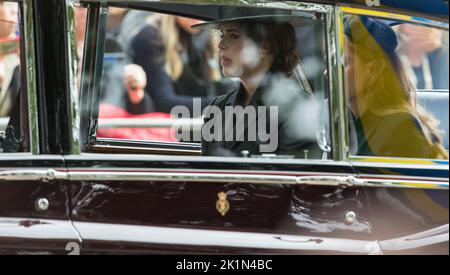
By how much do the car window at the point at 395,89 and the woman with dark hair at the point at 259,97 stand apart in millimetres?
205

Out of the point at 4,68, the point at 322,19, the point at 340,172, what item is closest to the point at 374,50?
the point at 322,19

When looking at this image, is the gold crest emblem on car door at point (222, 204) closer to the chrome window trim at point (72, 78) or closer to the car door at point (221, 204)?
the car door at point (221, 204)

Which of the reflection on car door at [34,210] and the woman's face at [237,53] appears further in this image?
the woman's face at [237,53]

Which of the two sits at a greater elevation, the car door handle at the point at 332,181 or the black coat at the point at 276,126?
the black coat at the point at 276,126

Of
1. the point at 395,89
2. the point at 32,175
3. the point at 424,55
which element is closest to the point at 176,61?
the point at 32,175

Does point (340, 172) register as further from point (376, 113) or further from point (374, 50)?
point (374, 50)

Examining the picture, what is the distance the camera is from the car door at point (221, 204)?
3.29m

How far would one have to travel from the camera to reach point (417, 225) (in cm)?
330

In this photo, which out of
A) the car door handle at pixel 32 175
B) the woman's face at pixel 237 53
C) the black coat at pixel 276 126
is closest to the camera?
the car door handle at pixel 32 175

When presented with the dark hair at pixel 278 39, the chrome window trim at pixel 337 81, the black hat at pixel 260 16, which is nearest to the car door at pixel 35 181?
the black hat at pixel 260 16

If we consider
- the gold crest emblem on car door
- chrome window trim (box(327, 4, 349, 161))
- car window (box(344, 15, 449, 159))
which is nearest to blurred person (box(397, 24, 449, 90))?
car window (box(344, 15, 449, 159))

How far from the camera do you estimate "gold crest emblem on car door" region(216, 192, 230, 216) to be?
3303 millimetres

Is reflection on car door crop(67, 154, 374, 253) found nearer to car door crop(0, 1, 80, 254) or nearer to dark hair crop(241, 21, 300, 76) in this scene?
car door crop(0, 1, 80, 254)
